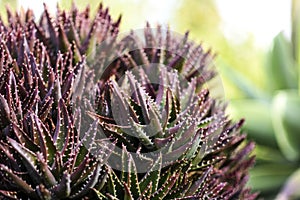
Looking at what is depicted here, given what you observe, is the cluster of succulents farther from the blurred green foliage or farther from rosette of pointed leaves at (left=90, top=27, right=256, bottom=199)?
the blurred green foliage

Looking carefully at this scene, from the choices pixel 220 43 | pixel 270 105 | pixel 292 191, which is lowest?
pixel 292 191

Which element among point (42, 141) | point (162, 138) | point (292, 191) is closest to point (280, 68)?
point (292, 191)

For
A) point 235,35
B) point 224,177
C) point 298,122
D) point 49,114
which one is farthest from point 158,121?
point 235,35

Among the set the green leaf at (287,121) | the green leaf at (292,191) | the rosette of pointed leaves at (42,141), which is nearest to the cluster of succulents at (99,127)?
the rosette of pointed leaves at (42,141)

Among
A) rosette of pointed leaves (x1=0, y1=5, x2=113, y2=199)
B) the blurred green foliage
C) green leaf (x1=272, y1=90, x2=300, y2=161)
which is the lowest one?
rosette of pointed leaves (x1=0, y1=5, x2=113, y2=199)

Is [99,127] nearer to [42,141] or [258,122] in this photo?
[42,141]

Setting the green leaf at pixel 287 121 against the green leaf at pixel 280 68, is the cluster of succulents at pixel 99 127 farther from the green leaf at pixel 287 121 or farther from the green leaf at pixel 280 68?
the green leaf at pixel 280 68

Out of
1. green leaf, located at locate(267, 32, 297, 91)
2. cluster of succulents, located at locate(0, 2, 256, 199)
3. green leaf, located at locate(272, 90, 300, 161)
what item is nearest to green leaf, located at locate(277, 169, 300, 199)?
green leaf, located at locate(272, 90, 300, 161)
